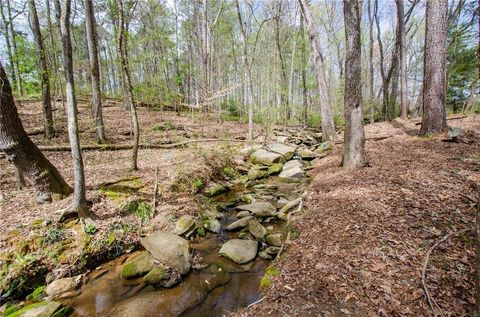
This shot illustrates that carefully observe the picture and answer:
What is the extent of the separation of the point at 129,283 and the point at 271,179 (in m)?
6.28

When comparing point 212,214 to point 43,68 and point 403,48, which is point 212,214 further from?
point 403,48

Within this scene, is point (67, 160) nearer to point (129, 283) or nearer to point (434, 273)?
point (129, 283)

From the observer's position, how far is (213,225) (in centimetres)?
589

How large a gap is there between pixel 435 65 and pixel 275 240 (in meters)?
7.22

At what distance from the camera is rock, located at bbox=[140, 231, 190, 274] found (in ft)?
14.3

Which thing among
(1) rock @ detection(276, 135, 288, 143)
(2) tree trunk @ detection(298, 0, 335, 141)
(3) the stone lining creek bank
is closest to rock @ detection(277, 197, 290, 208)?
(3) the stone lining creek bank

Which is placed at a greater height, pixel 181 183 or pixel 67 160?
pixel 67 160

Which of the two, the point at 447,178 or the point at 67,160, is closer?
the point at 447,178

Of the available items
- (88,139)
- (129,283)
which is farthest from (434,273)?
(88,139)

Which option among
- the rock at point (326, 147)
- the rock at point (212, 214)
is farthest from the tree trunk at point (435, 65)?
the rock at point (212, 214)

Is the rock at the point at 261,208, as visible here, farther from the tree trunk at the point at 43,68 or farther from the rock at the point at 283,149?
the tree trunk at the point at 43,68

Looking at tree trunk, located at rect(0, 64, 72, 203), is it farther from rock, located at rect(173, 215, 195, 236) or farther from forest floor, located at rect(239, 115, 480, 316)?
forest floor, located at rect(239, 115, 480, 316)

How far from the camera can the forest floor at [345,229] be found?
254 centimetres

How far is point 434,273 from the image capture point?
253 cm
